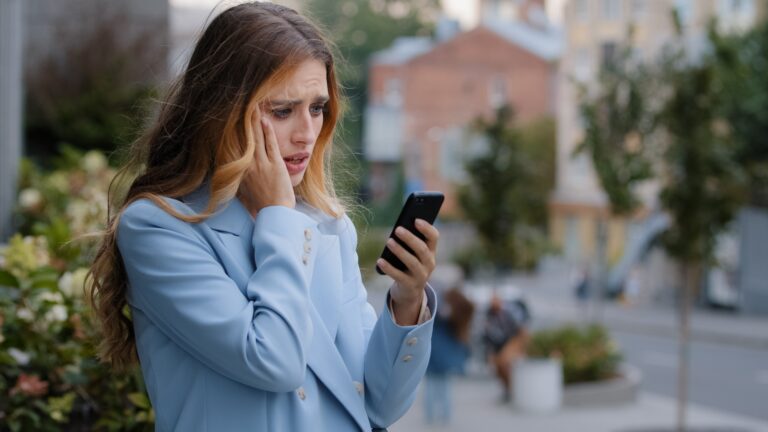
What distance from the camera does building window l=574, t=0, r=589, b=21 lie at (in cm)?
4791

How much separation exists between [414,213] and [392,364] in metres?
0.31

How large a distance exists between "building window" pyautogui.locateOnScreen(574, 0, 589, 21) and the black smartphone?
47088mm

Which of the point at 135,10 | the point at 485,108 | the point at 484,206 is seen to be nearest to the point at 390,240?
the point at 135,10

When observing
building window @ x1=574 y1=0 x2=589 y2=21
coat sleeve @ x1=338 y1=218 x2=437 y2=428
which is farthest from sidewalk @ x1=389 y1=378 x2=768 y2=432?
building window @ x1=574 y1=0 x2=589 y2=21

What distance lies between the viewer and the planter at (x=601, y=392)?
15.4 meters

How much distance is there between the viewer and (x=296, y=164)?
2.22 m

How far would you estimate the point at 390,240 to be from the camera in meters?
2.15

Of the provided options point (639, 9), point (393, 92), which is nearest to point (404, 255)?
point (639, 9)

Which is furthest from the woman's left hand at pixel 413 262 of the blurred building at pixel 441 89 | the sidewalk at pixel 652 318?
the blurred building at pixel 441 89

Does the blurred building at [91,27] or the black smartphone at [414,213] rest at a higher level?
the blurred building at [91,27]

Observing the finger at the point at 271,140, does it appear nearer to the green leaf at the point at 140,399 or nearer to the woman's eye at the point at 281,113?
the woman's eye at the point at 281,113

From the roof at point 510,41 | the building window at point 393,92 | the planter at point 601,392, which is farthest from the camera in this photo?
the building window at point 393,92

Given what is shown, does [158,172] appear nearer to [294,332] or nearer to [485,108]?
A: [294,332]

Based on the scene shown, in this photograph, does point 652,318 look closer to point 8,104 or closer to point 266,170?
point 8,104
